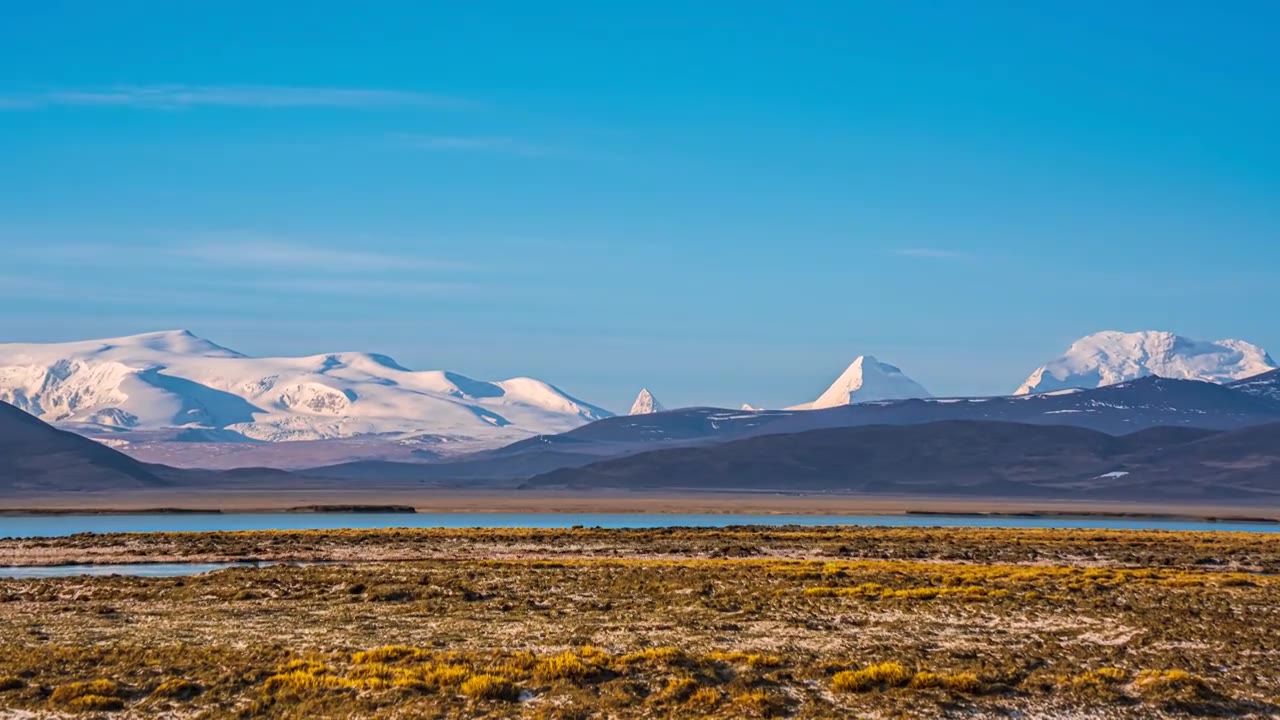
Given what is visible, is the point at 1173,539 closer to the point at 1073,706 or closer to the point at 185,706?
the point at 1073,706

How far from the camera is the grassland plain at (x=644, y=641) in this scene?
85.3 ft

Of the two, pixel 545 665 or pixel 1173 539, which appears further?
pixel 1173 539

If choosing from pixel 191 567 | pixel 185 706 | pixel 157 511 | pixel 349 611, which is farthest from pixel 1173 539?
pixel 157 511

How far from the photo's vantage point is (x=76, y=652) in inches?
1172

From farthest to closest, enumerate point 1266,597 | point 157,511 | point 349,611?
point 157,511 → point 1266,597 → point 349,611

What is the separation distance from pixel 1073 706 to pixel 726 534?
60.6m

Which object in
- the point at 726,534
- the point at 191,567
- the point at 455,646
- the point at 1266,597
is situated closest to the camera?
the point at 455,646

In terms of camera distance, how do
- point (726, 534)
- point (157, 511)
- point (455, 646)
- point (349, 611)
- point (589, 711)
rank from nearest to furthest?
point (589, 711) < point (455, 646) < point (349, 611) < point (726, 534) < point (157, 511)

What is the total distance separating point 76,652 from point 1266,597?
1259 inches

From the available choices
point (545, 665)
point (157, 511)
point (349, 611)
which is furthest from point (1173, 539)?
point (157, 511)

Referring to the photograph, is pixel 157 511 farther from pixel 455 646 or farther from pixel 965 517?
pixel 455 646

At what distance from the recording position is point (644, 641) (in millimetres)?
32562

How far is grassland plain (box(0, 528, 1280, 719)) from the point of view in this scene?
25984 mm

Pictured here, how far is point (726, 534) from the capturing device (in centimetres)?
8662
